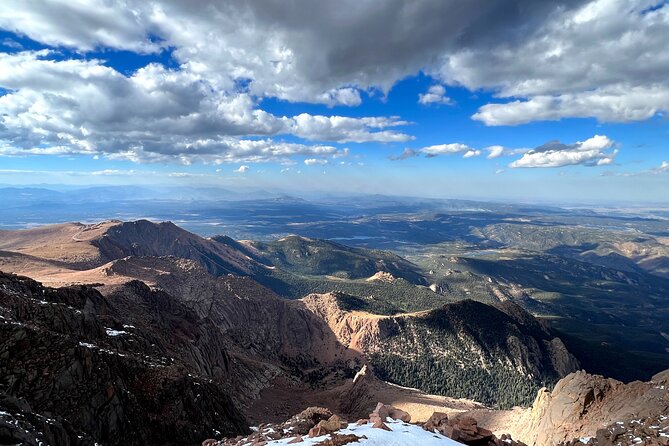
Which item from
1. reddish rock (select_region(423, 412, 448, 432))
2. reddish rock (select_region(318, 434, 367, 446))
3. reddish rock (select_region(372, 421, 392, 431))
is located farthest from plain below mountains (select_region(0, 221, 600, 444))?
reddish rock (select_region(423, 412, 448, 432))

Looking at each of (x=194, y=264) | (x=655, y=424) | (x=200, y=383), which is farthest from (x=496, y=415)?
(x=194, y=264)

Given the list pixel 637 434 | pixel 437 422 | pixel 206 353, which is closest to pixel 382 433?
pixel 437 422

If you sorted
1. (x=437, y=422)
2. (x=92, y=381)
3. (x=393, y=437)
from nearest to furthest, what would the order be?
(x=393, y=437), (x=437, y=422), (x=92, y=381)

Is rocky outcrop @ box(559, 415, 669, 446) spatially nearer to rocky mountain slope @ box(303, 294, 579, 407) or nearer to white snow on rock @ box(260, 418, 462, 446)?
white snow on rock @ box(260, 418, 462, 446)

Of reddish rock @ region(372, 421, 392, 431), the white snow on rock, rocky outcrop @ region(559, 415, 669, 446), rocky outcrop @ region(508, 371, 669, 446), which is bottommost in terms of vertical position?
rocky outcrop @ region(508, 371, 669, 446)

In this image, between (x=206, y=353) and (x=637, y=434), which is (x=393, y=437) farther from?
(x=206, y=353)

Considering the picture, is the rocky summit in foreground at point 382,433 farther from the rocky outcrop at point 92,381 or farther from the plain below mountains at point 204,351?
the plain below mountains at point 204,351

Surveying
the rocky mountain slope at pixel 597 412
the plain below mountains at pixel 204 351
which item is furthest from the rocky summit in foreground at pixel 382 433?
the plain below mountains at pixel 204 351

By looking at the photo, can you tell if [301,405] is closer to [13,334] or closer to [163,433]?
[163,433]
